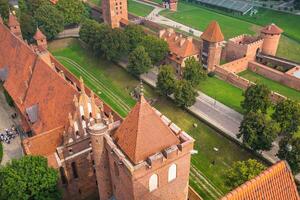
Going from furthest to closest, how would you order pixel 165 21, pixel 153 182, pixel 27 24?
1. pixel 165 21
2. pixel 27 24
3. pixel 153 182

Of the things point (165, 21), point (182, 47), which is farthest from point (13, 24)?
point (165, 21)

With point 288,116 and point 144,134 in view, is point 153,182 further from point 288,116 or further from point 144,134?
point 288,116

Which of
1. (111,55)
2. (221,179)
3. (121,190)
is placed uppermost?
(121,190)

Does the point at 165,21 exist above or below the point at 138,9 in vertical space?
below

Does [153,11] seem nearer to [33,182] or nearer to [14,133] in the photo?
[14,133]

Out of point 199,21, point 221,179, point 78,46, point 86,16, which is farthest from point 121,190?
point 199,21

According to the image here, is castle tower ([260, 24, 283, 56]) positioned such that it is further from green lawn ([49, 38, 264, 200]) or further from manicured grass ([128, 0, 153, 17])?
manicured grass ([128, 0, 153, 17])
